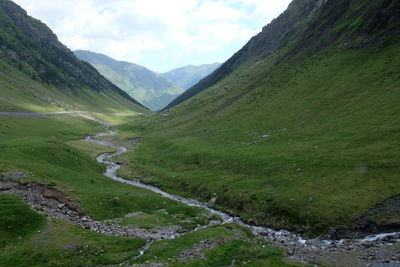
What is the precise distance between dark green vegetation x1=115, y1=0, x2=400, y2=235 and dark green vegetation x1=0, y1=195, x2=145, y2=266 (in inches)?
791

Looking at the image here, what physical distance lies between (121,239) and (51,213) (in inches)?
412

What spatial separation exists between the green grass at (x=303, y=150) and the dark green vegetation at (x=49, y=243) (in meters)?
19.5

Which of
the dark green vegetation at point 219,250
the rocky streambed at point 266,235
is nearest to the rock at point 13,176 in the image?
the rocky streambed at point 266,235

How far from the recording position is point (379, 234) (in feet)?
109

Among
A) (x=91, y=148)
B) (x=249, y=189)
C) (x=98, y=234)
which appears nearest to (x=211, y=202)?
(x=249, y=189)

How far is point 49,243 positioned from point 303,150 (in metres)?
45.0

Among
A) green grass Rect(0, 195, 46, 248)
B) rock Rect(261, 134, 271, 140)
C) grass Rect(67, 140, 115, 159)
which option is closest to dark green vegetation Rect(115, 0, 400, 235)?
rock Rect(261, 134, 271, 140)

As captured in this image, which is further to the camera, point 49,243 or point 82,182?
point 82,182

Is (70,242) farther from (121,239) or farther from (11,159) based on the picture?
(11,159)

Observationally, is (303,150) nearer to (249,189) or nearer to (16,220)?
(249,189)

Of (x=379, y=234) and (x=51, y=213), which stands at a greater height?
(x=379, y=234)

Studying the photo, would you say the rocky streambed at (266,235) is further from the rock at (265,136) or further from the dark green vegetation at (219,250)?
the rock at (265,136)

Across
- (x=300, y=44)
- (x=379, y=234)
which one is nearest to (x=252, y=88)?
(x=300, y=44)

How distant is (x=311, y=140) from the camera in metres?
63.1
